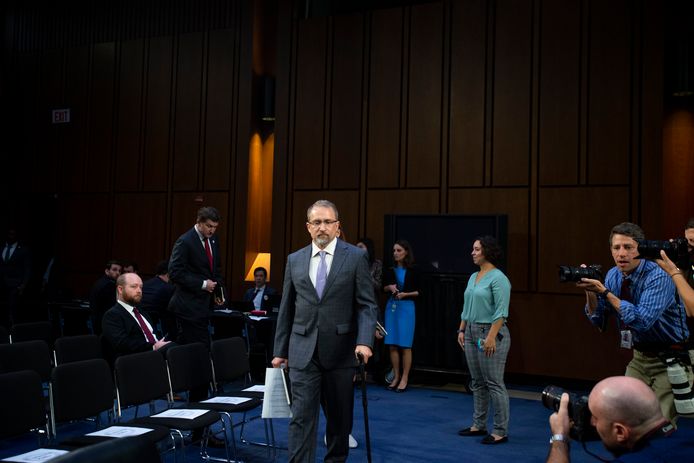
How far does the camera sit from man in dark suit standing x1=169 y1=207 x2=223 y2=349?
454cm

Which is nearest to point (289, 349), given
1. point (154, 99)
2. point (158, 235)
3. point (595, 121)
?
point (595, 121)

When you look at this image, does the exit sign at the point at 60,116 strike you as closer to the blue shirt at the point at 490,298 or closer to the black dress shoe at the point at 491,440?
the blue shirt at the point at 490,298

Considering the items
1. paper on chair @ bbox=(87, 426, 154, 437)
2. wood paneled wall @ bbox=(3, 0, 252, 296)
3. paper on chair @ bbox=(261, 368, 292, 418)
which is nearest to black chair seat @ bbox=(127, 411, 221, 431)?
paper on chair @ bbox=(87, 426, 154, 437)

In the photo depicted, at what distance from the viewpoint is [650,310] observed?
10.9 feet

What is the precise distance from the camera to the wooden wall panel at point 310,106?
336 inches

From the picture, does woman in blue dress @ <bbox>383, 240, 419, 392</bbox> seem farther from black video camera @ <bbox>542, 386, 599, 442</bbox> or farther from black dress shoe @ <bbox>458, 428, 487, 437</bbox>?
black video camera @ <bbox>542, 386, 599, 442</bbox>

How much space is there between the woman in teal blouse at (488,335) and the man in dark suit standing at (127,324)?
91.1 inches

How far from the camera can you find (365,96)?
27.1 ft

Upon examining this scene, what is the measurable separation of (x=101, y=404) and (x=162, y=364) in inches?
22.2

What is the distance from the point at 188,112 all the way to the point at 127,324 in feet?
18.6

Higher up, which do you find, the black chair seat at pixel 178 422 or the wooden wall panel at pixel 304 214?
the wooden wall panel at pixel 304 214

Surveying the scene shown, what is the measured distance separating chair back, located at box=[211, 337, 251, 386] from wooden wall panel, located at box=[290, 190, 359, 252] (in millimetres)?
3523

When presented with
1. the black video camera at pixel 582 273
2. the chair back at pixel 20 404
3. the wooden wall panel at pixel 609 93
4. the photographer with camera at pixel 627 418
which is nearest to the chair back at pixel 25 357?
the chair back at pixel 20 404

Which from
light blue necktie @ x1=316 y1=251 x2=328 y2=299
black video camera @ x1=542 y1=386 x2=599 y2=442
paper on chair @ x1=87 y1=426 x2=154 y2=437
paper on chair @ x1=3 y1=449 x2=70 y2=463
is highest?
light blue necktie @ x1=316 y1=251 x2=328 y2=299
